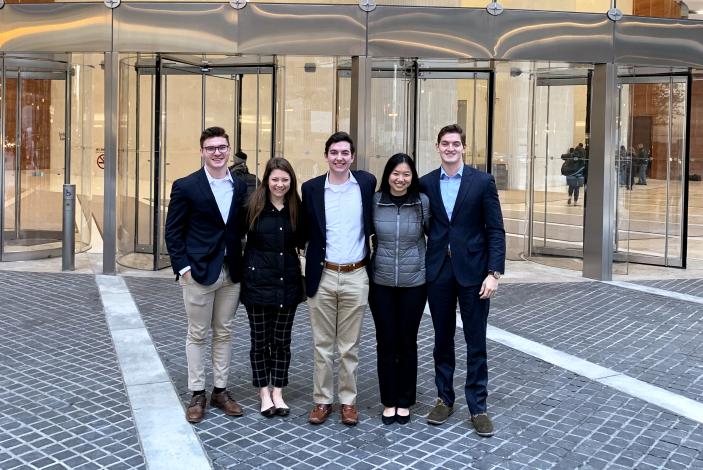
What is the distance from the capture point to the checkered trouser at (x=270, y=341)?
205 inches

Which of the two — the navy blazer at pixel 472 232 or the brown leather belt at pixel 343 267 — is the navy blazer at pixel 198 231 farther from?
the navy blazer at pixel 472 232

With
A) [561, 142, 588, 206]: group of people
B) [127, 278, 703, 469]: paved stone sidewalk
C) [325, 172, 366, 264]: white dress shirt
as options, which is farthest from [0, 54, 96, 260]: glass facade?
A: [325, 172, 366, 264]: white dress shirt

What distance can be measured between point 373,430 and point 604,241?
7055 millimetres

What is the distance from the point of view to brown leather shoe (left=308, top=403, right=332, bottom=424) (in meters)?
5.10

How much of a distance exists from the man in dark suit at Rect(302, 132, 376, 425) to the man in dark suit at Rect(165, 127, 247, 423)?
487 millimetres

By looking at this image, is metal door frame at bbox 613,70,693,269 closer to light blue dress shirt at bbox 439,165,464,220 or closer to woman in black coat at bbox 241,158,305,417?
light blue dress shirt at bbox 439,165,464,220

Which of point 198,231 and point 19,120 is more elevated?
point 19,120

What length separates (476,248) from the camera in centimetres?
Answer: 500

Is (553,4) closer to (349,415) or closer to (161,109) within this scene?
(161,109)

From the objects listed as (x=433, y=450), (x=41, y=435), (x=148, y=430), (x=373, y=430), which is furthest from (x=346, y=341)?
(x=41, y=435)

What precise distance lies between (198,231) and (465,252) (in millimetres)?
1695

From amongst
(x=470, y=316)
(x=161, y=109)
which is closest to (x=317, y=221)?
(x=470, y=316)

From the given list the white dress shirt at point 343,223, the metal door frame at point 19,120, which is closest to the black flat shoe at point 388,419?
the white dress shirt at point 343,223

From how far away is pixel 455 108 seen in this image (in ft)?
44.7
